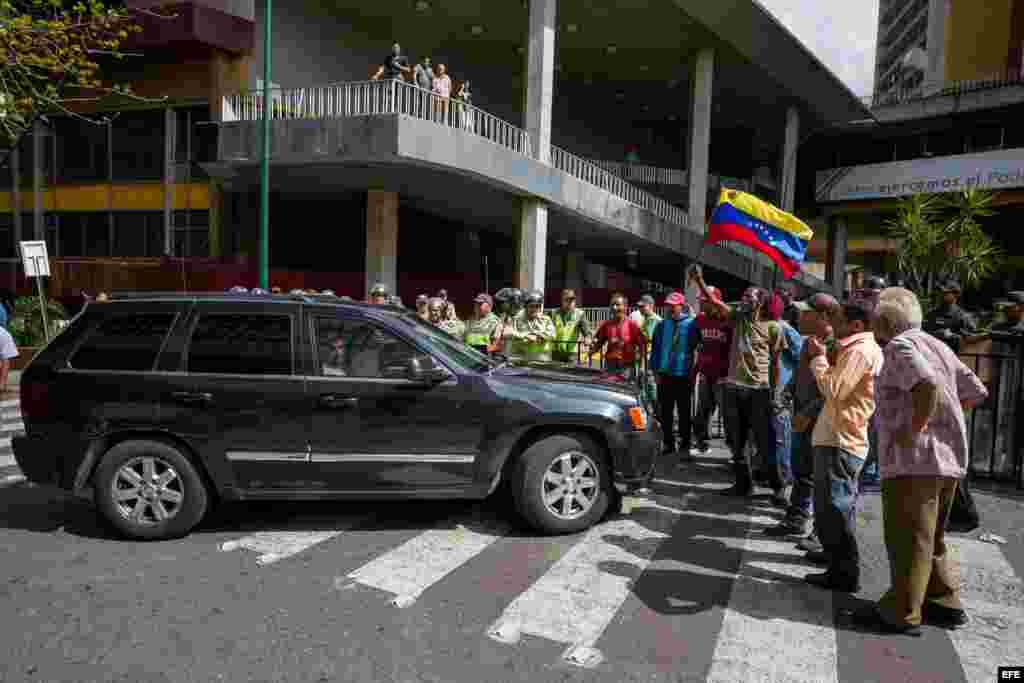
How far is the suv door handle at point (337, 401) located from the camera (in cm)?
518

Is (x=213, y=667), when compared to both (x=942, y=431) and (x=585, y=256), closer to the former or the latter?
(x=942, y=431)

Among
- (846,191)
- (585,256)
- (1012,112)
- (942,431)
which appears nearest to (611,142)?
(585,256)

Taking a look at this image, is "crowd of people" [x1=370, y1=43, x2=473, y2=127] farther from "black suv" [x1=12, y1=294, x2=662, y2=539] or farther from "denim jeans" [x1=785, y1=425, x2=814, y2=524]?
"denim jeans" [x1=785, y1=425, x2=814, y2=524]

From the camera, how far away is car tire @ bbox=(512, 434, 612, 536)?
525 centimetres

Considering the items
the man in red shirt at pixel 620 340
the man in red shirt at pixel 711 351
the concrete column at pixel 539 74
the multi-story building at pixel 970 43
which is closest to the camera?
the man in red shirt at pixel 711 351

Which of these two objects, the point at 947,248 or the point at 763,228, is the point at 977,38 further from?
the point at 763,228

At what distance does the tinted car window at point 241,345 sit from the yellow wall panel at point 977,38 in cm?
4694

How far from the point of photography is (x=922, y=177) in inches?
1233

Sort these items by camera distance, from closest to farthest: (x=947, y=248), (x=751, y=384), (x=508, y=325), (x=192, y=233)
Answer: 1. (x=751, y=384)
2. (x=508, y=325)
3. (x=947, y=248)
4. (x=192, y=233)

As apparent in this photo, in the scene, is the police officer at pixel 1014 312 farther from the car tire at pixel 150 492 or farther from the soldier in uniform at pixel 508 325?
the car tire at pixel 150 492

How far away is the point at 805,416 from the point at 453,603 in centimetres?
269

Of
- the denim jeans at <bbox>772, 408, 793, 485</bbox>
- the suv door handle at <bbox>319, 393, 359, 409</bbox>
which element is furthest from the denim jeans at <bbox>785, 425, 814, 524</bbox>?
the suv door handle at <bbox>319, 393, 359, 409</bbox>

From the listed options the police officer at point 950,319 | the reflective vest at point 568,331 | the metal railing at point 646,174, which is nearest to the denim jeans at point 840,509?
the police officer at point 950,319

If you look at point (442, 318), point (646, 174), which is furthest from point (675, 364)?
point (646, 174)
